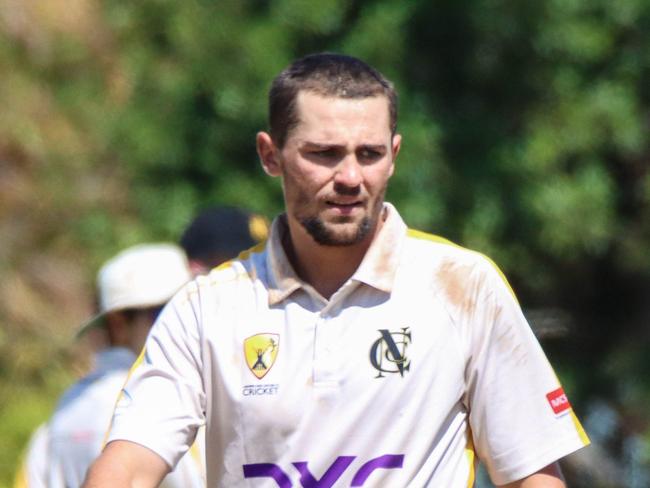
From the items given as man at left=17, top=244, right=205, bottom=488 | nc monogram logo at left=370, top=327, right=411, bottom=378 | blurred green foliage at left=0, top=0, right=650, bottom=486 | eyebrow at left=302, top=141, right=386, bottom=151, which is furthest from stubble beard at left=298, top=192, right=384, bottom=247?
blurred green foliage at left=0, top=0, right=650, bottom=486

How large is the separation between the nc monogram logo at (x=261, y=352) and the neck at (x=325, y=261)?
0.59ft

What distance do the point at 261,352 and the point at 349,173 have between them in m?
0.46

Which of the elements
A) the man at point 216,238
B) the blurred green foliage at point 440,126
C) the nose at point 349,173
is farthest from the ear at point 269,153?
the blurred green foliage at point 440,126

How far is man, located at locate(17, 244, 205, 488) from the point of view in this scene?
5.04 metres

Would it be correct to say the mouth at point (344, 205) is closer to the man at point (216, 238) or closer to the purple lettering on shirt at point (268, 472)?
the purple lettering on shirt at point (268, 472)

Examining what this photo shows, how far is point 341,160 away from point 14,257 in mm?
7527

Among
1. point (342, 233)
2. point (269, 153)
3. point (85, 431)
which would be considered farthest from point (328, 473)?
point (85, 431)

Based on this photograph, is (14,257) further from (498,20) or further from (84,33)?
(498,20)

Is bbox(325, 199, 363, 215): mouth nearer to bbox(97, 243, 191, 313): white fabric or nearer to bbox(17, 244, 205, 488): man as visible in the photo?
bbox(17, 244, 205, 488): man

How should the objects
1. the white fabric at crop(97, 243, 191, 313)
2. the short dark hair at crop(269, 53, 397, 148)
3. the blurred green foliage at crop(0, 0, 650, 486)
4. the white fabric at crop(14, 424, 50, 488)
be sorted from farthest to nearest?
the blurred green foliage at crop(0, 0, 650, 486) → the white fabric at crop(97, 243, 191, 313) → the white fabric at crop(14, 424, 50, 488) → the short dark hair at crop(269, 53, 397, 148)

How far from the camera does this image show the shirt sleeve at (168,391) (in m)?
3.76

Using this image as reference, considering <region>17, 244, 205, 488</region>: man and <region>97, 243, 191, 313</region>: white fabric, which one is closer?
<region>17, 244, 205, 488</region>: man

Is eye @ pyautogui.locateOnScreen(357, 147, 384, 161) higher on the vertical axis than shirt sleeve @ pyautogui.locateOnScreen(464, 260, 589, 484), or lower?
higher

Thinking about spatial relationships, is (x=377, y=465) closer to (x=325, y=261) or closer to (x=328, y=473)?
(x=328, y=473)
